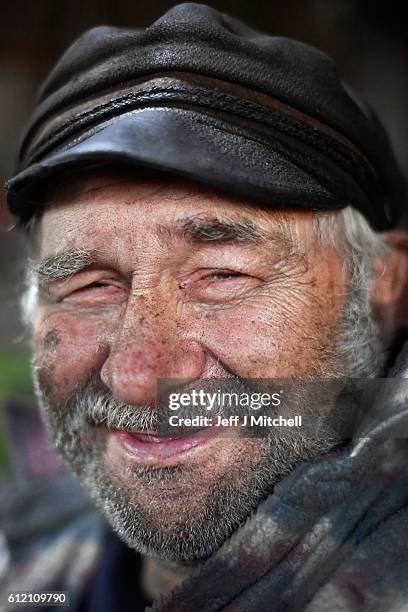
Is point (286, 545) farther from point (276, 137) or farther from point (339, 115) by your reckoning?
point (339, 115)

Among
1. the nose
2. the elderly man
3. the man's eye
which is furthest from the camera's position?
the man's eye

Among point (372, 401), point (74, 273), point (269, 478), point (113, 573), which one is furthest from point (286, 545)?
point (113, 573)

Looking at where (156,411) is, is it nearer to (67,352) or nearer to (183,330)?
(183,330)

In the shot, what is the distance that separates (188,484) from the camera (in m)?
1.44

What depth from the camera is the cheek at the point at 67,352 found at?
5.13 feet

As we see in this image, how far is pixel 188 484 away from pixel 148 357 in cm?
30

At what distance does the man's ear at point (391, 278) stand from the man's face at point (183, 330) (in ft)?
0.64

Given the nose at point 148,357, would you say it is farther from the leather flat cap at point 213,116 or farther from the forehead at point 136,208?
the leather flat cap at point 213,116

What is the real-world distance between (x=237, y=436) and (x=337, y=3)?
4638 millimetres

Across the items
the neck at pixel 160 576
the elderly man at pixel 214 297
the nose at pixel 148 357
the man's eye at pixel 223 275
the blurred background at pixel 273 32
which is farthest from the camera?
the blurred background at pixel 273 32

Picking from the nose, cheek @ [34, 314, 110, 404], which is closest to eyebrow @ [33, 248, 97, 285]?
cheek @ [34, 314, 110, 404]

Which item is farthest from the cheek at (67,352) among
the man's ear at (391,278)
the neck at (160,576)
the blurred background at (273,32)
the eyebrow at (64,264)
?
the blurred background at (273,32)

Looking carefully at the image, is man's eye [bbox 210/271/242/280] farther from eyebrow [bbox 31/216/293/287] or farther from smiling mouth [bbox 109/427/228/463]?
smiling mouth [bbox 109/427/228/463]

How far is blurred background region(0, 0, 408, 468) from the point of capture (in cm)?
508
